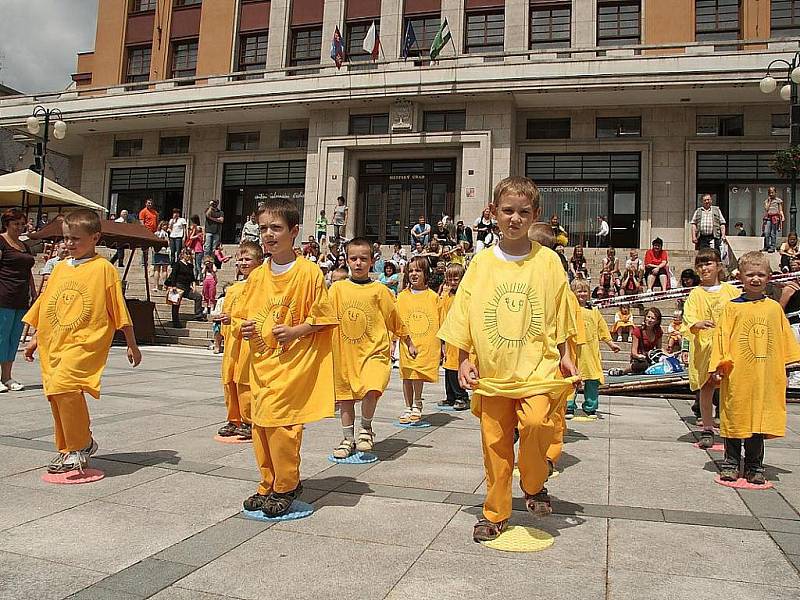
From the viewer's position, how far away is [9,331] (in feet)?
26.7

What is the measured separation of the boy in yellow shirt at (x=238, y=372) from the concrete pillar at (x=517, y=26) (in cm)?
2194

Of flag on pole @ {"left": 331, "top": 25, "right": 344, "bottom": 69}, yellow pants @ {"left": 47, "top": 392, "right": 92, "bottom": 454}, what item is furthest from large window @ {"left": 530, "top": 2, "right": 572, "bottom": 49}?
yellow pants @ {"left": 47, "top": 392, "right": 92, "bottom": 454}

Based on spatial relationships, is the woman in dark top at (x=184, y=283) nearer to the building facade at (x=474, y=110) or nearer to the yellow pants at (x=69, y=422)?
the building facade at (x=474, y=110)

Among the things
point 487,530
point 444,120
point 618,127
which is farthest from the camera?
point 444,120

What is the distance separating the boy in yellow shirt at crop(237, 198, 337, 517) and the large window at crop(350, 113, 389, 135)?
71.5 ft

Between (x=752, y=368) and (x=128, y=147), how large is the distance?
3117 cm

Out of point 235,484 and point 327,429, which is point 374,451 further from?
point 235,484

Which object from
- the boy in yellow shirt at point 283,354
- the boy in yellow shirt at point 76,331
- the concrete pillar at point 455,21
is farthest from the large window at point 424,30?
the boy in yellow shirt at point 283,354

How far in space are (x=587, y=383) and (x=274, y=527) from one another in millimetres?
5105

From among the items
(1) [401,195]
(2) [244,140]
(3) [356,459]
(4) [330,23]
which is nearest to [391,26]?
(4) [330,23]

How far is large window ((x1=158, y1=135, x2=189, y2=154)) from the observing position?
2969 centimetres

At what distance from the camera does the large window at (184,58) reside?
99.2 ft

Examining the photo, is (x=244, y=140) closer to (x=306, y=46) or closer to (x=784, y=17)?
(x=306, y=46)

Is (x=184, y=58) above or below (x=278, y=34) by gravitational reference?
below
